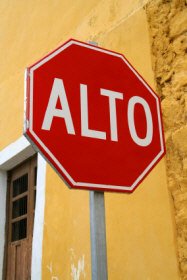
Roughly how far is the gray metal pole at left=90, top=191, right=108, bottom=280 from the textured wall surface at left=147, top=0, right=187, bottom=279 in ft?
3.44

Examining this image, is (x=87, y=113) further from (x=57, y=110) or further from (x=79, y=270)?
(x=79, y=270)

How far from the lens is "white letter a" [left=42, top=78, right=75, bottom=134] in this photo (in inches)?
51.0

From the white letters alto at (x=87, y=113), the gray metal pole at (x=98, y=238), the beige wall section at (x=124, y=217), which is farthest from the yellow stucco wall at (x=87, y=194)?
the gray metal pole at (x=98, y=238)

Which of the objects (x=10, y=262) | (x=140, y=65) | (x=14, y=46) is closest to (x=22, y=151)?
(x=10, y=262)

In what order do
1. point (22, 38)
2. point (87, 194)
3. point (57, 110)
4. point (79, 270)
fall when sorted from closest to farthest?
point (57, 110), point (79, 270), point (87, 194), point (22, 38)

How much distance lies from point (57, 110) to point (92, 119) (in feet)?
0.44

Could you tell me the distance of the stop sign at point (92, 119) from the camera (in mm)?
1283

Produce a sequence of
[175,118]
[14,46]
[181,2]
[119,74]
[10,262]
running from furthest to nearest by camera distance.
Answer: [14,46] → [10,262] → [181,2] → [175,118] → [119,74]

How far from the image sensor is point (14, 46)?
4.77 m

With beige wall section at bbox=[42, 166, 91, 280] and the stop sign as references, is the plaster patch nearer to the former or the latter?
beige wall section at bbox=[42, 166, 91, 280]

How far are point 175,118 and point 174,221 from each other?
616 mm

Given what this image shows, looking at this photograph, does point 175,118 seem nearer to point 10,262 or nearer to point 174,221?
point 174,221

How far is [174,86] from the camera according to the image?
2.47m

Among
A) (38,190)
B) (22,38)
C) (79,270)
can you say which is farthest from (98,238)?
(22,38)
